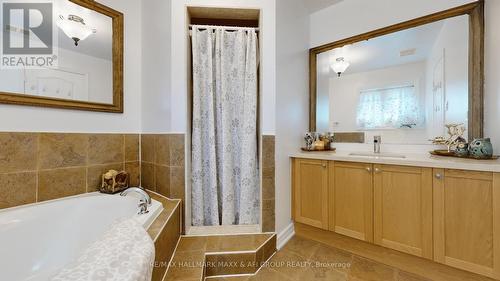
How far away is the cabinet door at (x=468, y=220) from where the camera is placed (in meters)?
1.12

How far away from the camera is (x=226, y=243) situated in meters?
1.53

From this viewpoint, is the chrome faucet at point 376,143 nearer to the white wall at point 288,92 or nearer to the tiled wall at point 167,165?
the white wall at point 288,92

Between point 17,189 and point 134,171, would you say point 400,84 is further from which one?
point 17,189

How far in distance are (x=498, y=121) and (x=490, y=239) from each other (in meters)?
0.79

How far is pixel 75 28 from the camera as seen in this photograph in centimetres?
157

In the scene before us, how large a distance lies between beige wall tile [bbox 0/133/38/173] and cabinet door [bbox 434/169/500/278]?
104 inches

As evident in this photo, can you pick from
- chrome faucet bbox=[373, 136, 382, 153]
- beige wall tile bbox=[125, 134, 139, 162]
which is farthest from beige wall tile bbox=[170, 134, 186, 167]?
chrome faucet bbox=[373, 136, 382, 153]

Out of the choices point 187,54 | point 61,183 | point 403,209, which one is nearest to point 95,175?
point 61,183

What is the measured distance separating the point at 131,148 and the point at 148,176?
31cm

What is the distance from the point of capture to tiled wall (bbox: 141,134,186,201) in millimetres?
1675

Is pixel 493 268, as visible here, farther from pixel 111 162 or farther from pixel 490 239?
pixel 111 162

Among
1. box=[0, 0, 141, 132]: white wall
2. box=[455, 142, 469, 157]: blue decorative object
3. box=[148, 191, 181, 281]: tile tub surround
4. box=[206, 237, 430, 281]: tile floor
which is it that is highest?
box=[0, 0, 141, 132]: white wall

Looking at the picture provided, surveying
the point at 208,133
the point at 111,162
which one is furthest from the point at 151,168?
the point at 208,133

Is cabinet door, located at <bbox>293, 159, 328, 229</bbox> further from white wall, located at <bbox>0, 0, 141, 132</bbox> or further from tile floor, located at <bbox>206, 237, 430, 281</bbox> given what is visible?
white wall, located at <bbox>0, 0, 141, 132</bbox>
